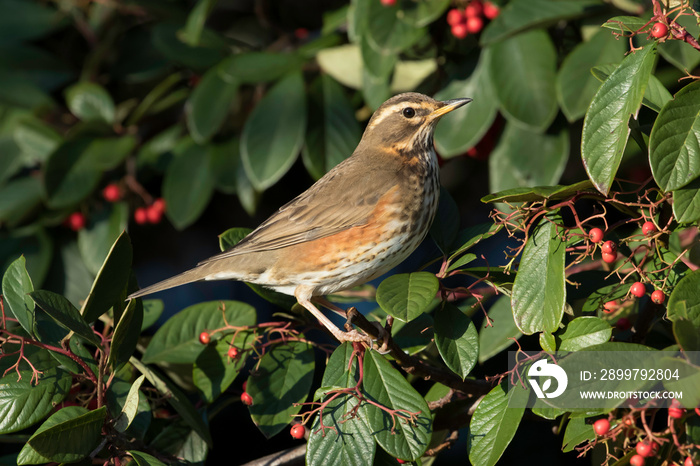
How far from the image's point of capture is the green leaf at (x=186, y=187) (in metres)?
3.80

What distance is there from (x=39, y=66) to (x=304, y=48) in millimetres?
1895

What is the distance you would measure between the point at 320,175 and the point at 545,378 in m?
1.95

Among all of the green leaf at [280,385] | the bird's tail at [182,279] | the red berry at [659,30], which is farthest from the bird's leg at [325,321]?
the red berry at [659,30]

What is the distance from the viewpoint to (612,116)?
1.89 metres

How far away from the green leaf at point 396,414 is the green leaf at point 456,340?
148 mm

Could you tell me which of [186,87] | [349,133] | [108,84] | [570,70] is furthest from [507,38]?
[108,84]

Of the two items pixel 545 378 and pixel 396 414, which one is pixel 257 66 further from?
pixel 545 378

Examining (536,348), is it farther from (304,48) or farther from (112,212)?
(112,212)

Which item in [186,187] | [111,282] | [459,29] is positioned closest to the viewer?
[111,282]

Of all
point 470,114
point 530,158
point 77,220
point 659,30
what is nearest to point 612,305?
point 659,30

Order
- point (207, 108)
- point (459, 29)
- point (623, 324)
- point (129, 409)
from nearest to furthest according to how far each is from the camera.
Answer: point (129, 409)
point (623, 324)
point (459, 29)
point (207, 108)

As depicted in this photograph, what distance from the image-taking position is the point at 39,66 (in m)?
4.37

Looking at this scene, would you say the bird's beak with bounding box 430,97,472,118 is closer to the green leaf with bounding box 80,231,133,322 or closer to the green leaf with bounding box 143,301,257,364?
the green leaf with bounding box 143,301,257,364

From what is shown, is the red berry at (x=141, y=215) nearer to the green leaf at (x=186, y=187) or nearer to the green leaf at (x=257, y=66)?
the green leaf at (x=186, y=187)
